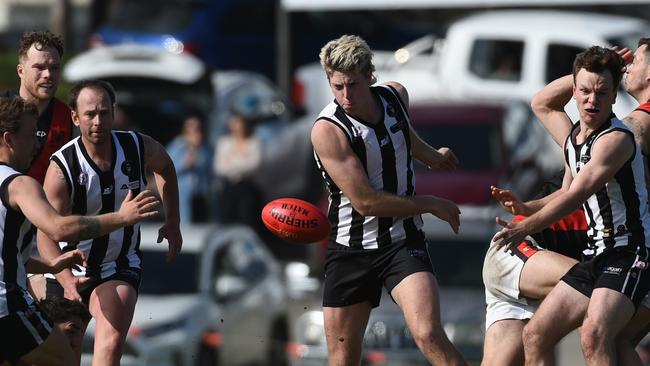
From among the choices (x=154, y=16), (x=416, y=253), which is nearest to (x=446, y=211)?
(x=416, y=253)

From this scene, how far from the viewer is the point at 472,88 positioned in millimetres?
20078

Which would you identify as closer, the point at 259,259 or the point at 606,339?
the point at 606,339

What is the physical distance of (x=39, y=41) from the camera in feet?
29.5

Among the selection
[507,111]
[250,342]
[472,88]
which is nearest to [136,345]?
[250,342]

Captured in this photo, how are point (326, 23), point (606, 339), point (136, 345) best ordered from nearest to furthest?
point (606, 339) → point (136, 345) → point (326, 23)

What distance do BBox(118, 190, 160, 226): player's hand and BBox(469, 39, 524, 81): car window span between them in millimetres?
11923

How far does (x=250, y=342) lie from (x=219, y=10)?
802 centimetres

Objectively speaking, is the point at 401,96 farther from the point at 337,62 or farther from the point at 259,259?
the point at 259,259

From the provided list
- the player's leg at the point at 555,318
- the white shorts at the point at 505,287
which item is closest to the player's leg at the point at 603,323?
the player's leg at the point at 555,318

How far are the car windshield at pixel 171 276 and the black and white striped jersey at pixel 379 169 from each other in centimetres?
722

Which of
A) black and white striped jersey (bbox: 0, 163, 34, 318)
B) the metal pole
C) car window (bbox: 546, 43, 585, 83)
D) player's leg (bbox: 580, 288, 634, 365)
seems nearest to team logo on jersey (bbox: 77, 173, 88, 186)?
black and white striped jersey (bbox: 0, 163, 34, 318)

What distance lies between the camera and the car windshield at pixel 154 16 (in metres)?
23.0

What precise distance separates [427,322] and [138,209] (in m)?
1.72

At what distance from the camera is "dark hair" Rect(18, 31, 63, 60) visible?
898 centimetres
